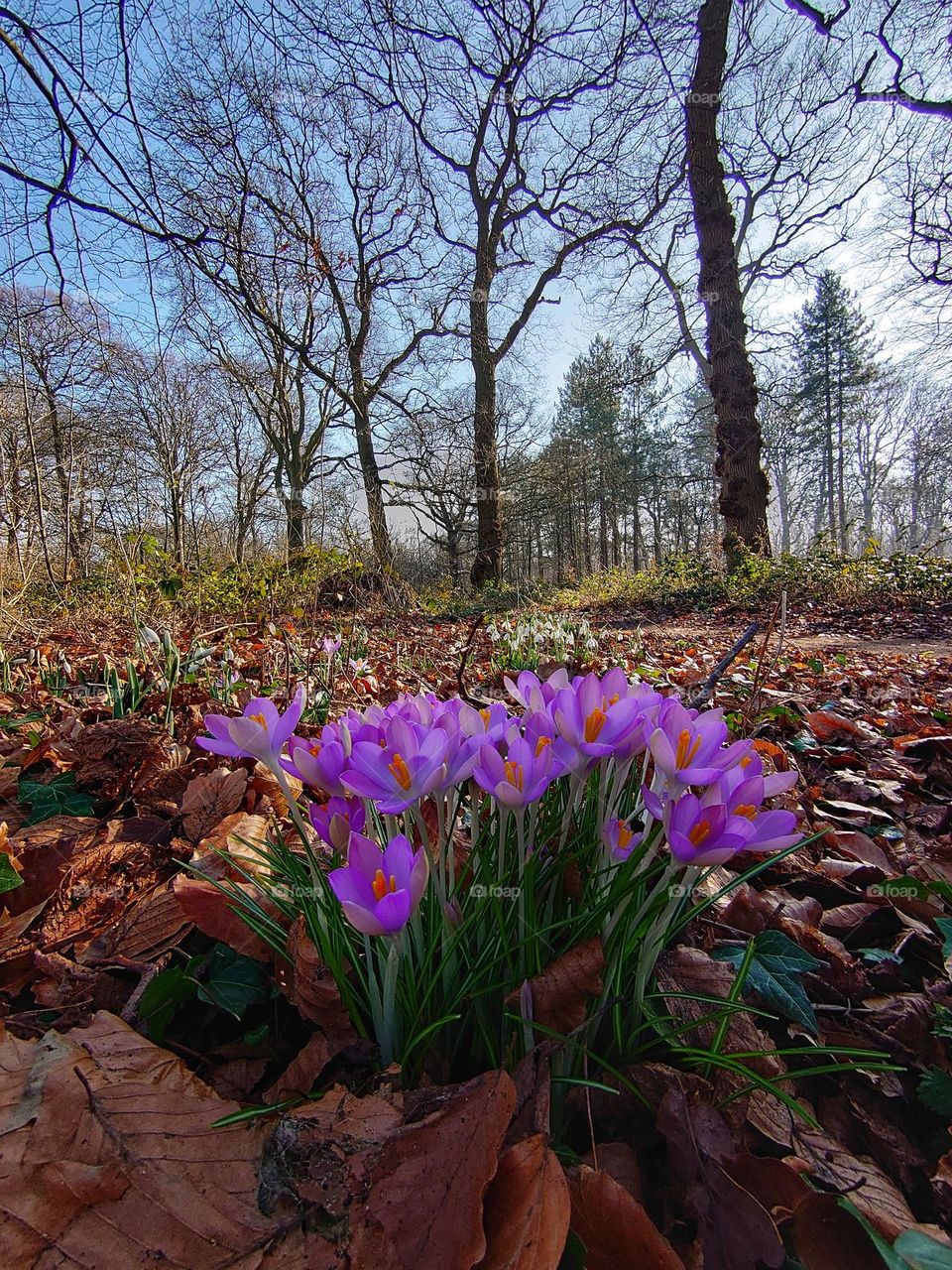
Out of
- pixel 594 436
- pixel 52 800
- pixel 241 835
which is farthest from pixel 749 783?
pixel 594 436

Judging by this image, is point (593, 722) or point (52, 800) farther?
point (52, 800)

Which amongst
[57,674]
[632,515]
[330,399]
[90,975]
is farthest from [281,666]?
[632,515]

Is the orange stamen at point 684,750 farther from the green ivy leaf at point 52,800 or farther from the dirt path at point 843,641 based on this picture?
the dirt path at point 843,641

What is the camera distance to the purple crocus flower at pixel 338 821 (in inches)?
30.4

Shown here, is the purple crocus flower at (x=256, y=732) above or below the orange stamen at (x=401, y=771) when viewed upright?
above

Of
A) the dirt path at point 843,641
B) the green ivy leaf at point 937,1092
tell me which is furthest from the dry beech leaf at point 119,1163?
the dirt path at point 843,641

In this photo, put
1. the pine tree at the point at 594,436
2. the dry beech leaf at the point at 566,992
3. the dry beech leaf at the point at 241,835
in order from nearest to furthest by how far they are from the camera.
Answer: the dry beech leaf at the point at 566,992 → the dry beech leaf at the point at 241,835 → the pine tree at the point at 594,436

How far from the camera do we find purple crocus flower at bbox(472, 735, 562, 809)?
0.69 m

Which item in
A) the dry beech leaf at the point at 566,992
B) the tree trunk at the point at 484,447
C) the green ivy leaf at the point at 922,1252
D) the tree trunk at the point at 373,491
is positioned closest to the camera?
the green ivy leaf at the point at 922,1252

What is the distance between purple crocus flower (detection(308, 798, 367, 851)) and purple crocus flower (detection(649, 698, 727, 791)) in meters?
0.40

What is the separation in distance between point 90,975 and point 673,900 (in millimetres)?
910

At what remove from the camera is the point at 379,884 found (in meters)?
0.63

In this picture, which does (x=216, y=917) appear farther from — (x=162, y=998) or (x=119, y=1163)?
(x=119, y=1163)

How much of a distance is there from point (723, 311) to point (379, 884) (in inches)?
498
